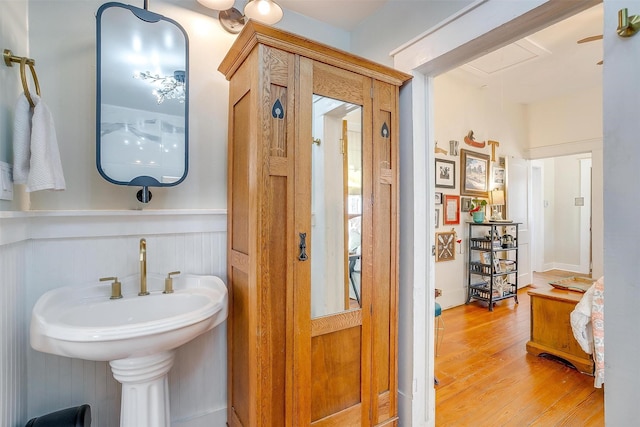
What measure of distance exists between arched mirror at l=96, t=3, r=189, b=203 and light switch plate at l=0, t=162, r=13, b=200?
30 centimetres

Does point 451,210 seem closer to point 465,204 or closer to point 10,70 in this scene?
point 465,204

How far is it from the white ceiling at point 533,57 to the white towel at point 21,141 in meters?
1.53

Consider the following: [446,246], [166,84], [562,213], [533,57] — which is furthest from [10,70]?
[562,213]

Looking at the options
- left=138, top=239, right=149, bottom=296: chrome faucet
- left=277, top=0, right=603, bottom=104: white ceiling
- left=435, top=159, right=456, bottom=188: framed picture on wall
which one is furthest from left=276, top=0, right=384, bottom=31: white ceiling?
left=435, top=159, right=456, bottom=188: framed picture on wall

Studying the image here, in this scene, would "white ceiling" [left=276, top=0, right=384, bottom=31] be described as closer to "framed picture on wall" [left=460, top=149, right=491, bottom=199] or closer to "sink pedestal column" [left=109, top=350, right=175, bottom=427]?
"sink pedestal column" [left=109, top=350, right=175, bottom=427]

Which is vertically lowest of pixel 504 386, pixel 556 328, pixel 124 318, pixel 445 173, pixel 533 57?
pixel 504 386

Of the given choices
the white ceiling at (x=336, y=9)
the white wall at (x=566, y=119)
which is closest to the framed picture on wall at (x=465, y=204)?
the white wall at (x=566, y=119)

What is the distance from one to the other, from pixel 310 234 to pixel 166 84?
1099 millimetres

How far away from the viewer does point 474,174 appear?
13.8 feet

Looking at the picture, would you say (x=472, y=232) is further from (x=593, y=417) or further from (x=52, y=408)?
(x=52, y=408)

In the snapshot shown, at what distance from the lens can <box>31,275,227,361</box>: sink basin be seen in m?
0.98

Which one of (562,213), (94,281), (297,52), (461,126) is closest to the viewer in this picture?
(297,52)

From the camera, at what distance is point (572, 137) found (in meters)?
4.41

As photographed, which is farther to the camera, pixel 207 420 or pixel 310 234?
pixel 207 420
